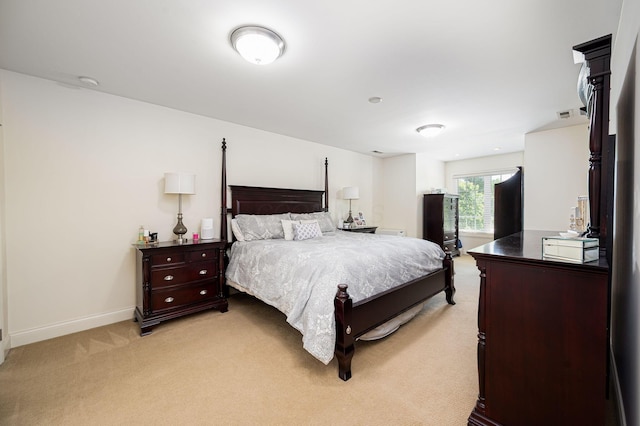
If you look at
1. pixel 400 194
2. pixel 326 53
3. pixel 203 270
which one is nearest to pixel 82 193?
pixel 203 270

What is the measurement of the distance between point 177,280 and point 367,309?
2097 millimetres

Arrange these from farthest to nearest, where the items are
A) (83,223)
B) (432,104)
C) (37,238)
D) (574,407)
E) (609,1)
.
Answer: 1. (432,104)
2. (83,223)
3. (37,238)
4. (609,1)
5. (574,407)

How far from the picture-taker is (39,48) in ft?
6.82

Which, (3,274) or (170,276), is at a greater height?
(3,274)

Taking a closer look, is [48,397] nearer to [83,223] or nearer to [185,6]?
[83,223]

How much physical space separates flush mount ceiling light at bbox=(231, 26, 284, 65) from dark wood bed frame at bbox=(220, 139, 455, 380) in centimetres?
188

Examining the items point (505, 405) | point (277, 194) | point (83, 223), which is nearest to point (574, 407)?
point (505, 405)

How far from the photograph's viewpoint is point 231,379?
1.91 metres

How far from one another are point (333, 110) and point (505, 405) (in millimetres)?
3214

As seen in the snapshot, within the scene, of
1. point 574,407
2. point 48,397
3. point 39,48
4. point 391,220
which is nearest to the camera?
point 574,407

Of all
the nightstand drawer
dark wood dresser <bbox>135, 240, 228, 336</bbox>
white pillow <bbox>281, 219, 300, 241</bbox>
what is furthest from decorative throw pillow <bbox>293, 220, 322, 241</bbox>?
the nightstand drawer

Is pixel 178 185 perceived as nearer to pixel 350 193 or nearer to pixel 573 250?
pixel 350 193

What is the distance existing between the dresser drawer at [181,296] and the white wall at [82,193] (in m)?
0.58

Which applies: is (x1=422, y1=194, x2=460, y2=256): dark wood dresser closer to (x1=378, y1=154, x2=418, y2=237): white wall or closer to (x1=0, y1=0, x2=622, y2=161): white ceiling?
(x1=378, y1=154, x2=418, y2=237): white wall
